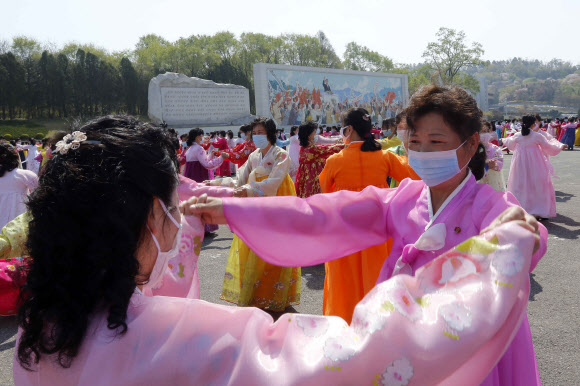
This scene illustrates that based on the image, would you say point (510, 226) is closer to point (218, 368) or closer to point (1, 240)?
point (218, 368)

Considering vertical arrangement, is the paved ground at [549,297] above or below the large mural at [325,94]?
below

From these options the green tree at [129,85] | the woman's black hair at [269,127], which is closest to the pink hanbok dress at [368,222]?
the woman's black hair at [269,127]

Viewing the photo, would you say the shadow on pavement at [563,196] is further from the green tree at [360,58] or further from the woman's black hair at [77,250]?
the green tree at [360,58]

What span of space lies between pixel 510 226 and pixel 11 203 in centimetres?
566

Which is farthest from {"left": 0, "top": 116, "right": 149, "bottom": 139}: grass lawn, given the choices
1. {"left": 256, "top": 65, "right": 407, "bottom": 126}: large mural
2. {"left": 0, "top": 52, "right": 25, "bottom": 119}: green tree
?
{"left": 256, "top": 65, "right": 407, "bottom": 126}: large mural

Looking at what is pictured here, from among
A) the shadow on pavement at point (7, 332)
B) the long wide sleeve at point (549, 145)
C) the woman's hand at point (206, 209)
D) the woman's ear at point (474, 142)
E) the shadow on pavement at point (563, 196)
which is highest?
the woman's ear at point (474, 142)

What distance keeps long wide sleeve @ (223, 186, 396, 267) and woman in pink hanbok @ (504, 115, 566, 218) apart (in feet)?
22.2

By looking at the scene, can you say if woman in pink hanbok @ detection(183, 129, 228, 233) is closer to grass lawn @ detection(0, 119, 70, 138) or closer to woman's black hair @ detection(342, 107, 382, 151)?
woman's black hair @ detection(342, 107, 382, 151)

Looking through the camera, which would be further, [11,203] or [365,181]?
[11,203]

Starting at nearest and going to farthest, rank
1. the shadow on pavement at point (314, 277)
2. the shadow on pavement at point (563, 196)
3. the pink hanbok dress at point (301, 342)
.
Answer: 1. the pink hanbok dress at point (301, 342)
2. the shadow on pavement at point (314, 277)
3. the shadow on pavement at point (563, 196)

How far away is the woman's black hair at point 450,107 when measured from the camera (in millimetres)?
1792

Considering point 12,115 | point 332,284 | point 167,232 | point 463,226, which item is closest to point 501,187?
point 332,284

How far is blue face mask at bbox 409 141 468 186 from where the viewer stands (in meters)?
1.80

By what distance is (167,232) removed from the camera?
117 cm
